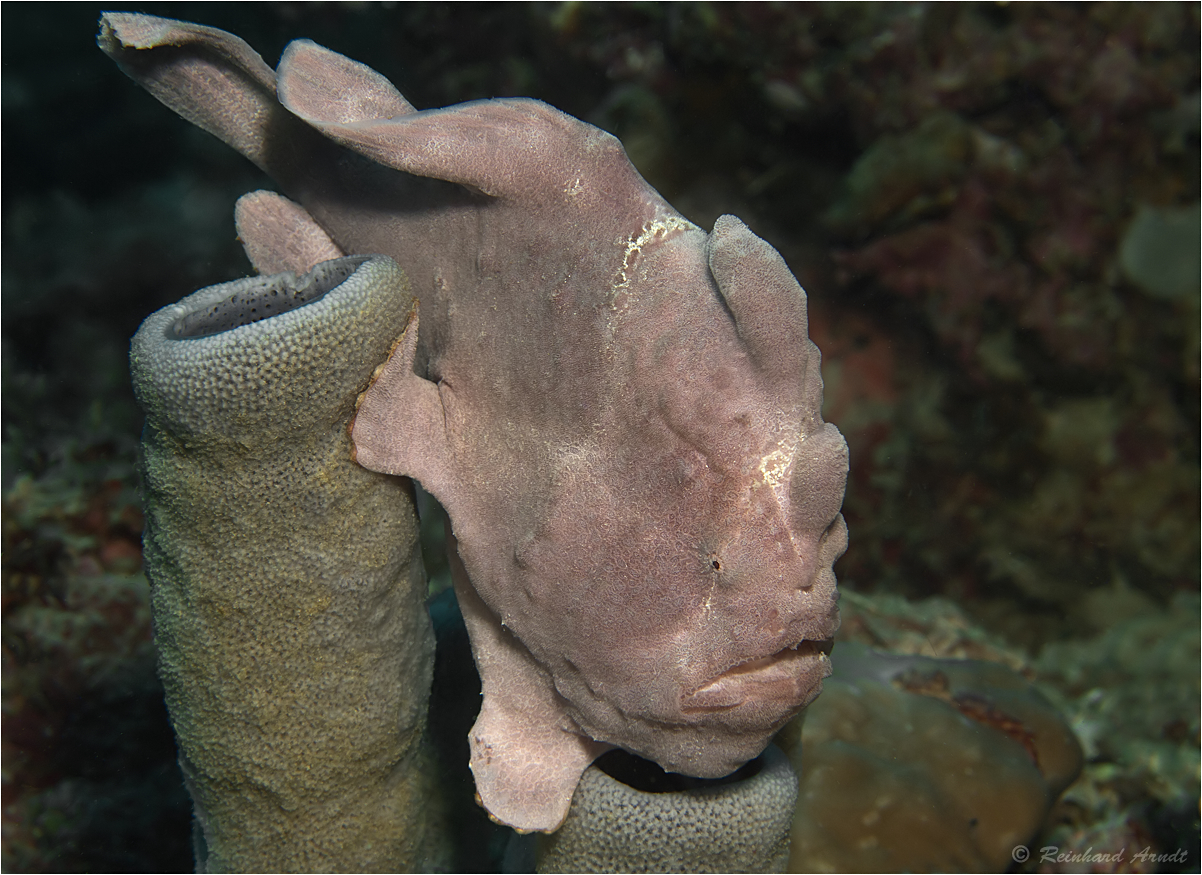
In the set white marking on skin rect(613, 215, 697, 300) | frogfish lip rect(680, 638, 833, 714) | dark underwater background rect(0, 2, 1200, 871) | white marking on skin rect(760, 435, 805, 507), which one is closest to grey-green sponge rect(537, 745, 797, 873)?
frogfish lip rect(680, 638, 833, 714)

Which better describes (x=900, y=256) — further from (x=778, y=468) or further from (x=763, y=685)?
(x=763, y=685)

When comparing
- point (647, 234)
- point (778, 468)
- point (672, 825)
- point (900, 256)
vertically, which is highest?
point (647, 234)

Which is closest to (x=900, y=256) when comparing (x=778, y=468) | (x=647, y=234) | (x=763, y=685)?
(x=647, y=234)

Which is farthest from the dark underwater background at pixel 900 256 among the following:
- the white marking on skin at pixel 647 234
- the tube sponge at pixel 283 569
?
the white marking on skin at pixel 647 234

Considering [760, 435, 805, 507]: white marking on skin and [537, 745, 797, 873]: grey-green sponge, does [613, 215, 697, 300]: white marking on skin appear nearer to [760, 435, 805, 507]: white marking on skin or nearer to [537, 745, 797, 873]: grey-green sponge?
[760, 435, 805, 507]: white marking on skin

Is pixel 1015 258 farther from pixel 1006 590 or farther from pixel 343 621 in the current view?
pixel 343 621

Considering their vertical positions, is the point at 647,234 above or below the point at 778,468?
above
